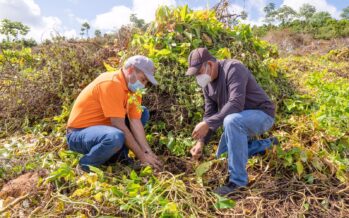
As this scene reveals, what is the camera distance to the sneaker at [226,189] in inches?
109

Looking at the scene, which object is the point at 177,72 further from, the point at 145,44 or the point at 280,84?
the point at 280,84

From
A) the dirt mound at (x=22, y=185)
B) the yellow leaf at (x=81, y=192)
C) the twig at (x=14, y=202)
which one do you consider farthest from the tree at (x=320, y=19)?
the twig at (x=14, y=202)

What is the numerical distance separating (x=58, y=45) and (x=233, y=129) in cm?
303

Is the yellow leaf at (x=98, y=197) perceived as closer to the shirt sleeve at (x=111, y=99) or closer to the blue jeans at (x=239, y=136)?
the shirt sleeve at (x=111, y=99)

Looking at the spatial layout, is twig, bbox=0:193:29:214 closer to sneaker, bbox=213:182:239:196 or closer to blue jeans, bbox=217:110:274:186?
sneaker, bbox=213:182:239:196

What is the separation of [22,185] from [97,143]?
0.67m

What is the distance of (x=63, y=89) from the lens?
4.61 metres

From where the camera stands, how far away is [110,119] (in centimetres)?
306

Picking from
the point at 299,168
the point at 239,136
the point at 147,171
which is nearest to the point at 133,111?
the point at 147,171

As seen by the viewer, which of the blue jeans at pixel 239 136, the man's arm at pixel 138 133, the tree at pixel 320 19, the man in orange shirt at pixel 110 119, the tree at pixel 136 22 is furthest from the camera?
the tree at pixel 320 19

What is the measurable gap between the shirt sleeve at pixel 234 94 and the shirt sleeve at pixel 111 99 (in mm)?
736

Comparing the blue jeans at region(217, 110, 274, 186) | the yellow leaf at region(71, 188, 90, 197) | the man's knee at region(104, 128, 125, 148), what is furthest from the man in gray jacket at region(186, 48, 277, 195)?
the yellow leaf at region(71, 188, 90, 197)

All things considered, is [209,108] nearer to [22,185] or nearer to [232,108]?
[232,108]

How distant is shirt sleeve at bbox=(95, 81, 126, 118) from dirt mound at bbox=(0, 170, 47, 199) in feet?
2.44
